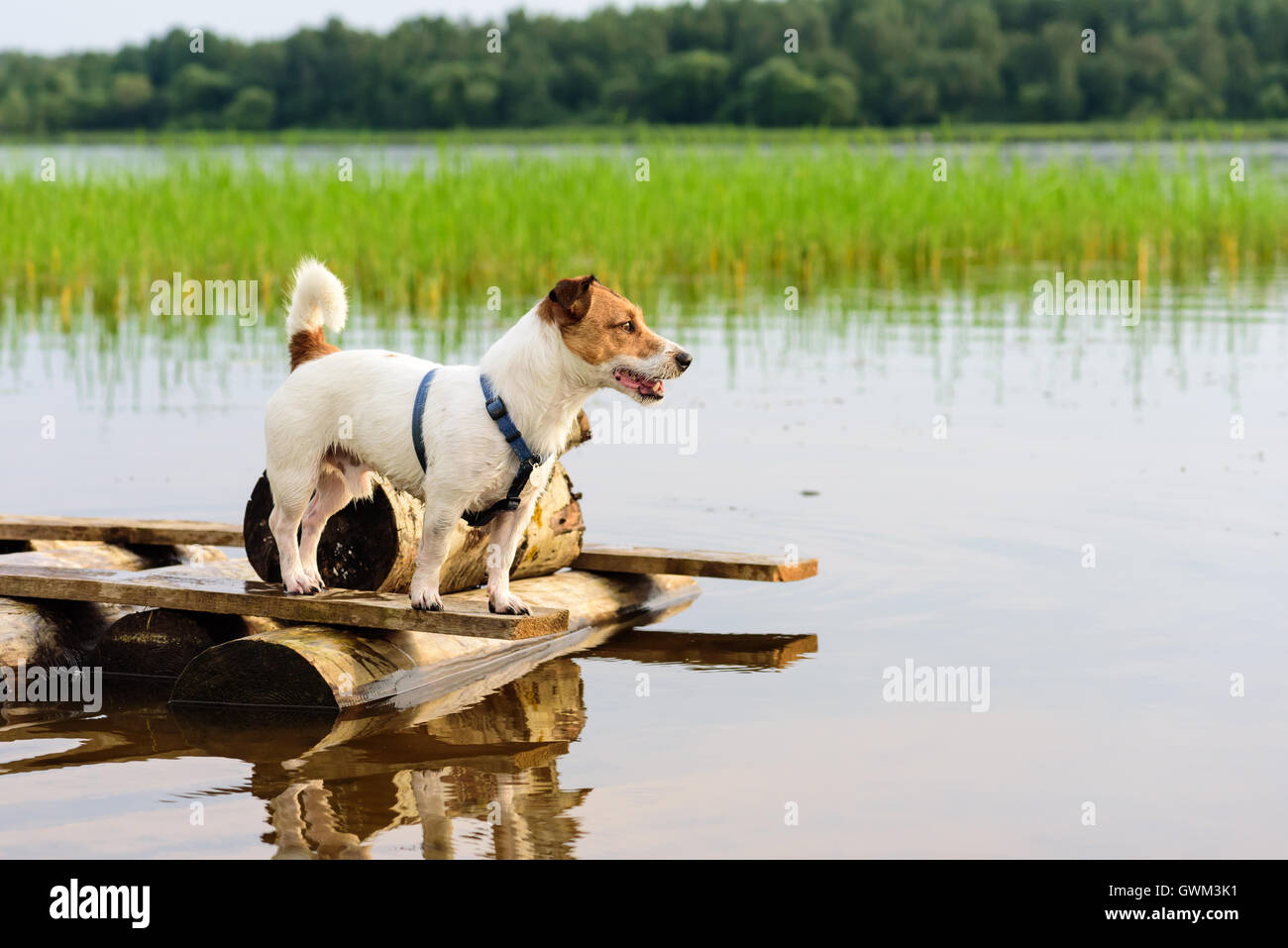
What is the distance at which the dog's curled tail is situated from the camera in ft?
23.1

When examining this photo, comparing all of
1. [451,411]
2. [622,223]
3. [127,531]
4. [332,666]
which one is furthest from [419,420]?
[622,223]

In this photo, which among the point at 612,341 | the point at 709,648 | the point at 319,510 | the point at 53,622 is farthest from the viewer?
the point at 709,648

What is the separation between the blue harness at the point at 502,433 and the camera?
21.4ft

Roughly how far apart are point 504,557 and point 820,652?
1.74 meters

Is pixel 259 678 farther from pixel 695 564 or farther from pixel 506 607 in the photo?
pixel 695 564

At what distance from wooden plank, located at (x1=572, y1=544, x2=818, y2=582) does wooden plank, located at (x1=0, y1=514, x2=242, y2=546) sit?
175cm

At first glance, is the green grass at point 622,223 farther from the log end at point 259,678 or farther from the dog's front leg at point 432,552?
the dog's front leg at point 432,552

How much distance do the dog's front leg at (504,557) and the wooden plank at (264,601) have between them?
7cm

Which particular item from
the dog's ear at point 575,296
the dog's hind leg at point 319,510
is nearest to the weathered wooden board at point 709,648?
the dog's hind leg at point 319,510

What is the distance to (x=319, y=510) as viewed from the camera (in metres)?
7.27

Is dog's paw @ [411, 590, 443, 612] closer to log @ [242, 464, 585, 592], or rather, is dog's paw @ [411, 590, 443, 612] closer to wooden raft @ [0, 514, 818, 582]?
log @ [242, 464, 585, 592]

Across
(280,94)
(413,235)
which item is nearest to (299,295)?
(413,235)

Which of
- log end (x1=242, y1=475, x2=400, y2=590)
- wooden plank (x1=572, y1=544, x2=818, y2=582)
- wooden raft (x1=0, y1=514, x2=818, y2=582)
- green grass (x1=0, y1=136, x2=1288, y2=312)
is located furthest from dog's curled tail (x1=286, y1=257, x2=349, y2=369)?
green grass (x1=0, y1=136, x2=1288, y2=312)
